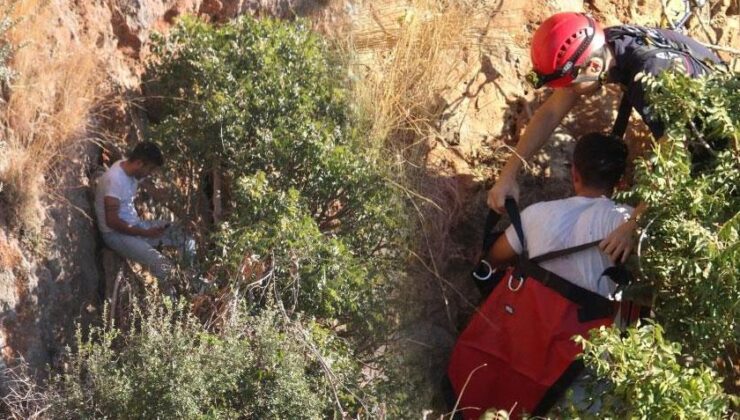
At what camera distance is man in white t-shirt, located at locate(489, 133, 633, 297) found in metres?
5.18

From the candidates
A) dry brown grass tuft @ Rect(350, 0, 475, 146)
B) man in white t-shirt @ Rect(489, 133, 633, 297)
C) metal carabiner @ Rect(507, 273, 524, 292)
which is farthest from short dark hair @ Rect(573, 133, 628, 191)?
dry brown grass tuft @ Rect(350, 0, 475, 146)

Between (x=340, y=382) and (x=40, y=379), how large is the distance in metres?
1.57

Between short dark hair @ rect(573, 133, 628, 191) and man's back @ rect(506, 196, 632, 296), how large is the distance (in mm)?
122

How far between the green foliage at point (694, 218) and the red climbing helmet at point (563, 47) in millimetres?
682

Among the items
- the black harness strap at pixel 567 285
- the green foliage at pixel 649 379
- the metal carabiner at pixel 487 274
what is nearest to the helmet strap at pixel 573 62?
the black harness strap at pixel 567 285

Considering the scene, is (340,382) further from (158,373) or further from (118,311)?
(118,311)

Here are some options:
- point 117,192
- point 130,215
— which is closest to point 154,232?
point 130,215

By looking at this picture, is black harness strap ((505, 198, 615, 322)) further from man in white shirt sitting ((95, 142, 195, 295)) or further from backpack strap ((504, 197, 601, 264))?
man in white shirt sitting ((95, 142, 195, 295))

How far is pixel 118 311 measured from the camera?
6.15 meters

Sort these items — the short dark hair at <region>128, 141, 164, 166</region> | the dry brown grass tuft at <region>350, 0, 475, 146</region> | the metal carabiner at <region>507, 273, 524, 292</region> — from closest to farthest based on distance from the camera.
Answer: the metal carabiner at <region>507, 273, 524, 292</region> < the short dark hair at <region>128, 141, 164, 166</region> < the dry brown grass tuft at <region>350, 0, 475, 146</region>

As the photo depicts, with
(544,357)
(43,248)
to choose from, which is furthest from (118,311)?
(544,357)

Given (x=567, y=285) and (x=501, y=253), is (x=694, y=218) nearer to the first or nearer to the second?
(x=567, y=285)

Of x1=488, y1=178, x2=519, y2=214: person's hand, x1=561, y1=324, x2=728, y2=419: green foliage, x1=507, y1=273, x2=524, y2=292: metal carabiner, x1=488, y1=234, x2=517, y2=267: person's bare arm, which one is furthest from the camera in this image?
x1=488, y1=178, x2=519, y2=214: person's hand

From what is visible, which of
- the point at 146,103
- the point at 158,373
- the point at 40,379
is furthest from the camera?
the point at 146,103
